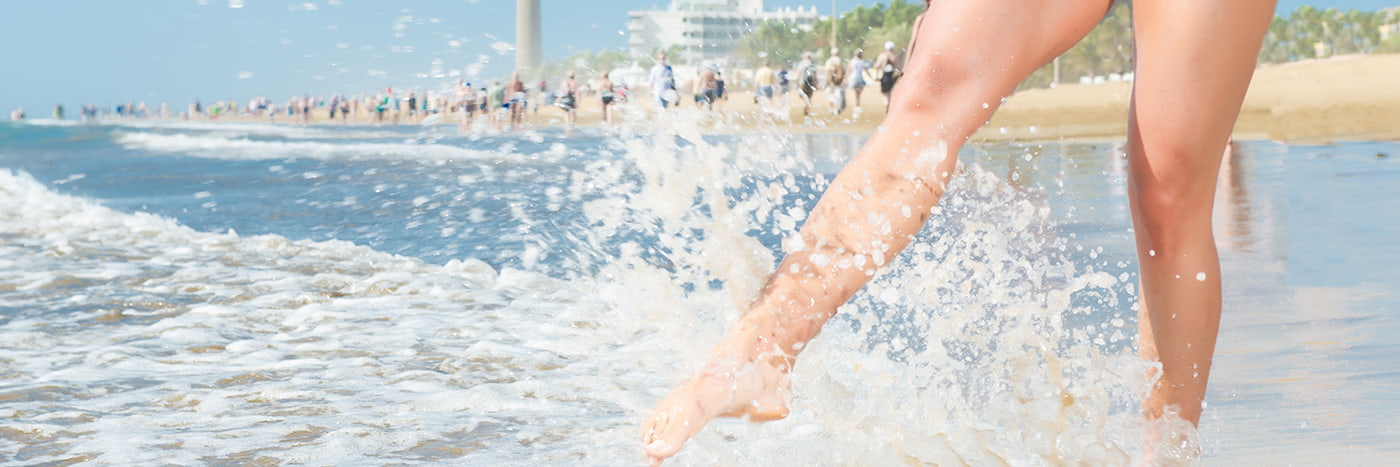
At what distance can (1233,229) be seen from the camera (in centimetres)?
504

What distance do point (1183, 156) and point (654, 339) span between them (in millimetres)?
1697

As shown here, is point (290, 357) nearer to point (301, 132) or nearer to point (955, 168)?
point (955, 168)

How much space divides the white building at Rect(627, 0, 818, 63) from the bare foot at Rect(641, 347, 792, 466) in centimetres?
143

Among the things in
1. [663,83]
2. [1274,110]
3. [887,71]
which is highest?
[663,83]

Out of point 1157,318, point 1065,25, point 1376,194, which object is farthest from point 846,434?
point 1376,194

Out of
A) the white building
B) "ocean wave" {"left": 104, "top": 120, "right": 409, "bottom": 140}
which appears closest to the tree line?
the white building

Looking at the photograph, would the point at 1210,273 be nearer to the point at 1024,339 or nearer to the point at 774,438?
the point at 1024,339

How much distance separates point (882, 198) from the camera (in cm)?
155

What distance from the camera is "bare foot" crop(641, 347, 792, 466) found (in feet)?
4.75

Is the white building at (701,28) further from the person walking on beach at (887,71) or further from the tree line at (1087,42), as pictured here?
the person walking on beach at (887,71)

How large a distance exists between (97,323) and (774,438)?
93.2 inches

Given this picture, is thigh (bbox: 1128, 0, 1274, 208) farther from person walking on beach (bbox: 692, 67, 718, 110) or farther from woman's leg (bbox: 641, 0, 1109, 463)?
person walking on beach (bbox: 692, 67, 718, 110)

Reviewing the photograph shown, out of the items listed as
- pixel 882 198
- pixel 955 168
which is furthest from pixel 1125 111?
pixel 882 198

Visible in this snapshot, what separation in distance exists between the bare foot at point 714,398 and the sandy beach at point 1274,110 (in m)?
2.57
